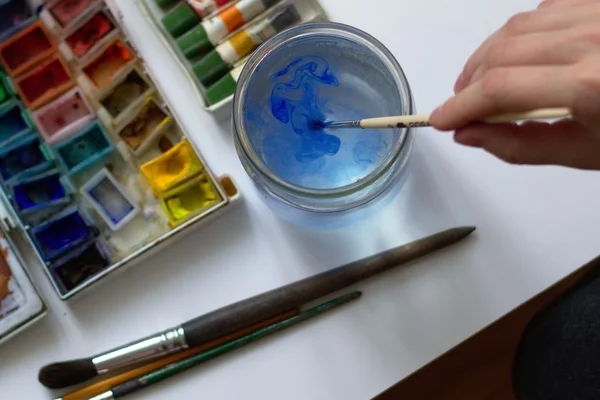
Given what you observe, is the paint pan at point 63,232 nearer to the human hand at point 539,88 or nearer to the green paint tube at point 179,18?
the green paint tube at point 179,18

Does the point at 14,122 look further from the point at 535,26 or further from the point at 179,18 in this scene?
the point at 535,26

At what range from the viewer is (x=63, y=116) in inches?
22.4

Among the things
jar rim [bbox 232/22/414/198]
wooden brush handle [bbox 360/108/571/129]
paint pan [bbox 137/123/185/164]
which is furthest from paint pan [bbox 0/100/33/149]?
wooden brush handle [bbox 360/108/571/129]

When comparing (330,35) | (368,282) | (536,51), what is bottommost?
(368,282)

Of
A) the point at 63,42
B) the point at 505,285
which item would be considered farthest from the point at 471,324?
the point at 63,42

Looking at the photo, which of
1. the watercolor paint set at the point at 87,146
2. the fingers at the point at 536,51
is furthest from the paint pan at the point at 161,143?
the fingers at the point at 536,51

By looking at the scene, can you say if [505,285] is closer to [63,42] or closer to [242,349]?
[242,349]

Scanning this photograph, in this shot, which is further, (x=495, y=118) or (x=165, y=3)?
(x=165, y=3)

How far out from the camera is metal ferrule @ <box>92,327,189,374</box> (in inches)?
20.8

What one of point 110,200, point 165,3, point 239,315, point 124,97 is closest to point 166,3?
point 165,3

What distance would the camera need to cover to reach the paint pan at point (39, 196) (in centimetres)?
55

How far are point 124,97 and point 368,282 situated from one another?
30 centimetres

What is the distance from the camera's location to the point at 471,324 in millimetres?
540

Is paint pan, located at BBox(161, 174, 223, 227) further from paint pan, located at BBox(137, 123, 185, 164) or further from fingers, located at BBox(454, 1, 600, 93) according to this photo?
fingers, located at BBox(454, 1, 600, 93)
